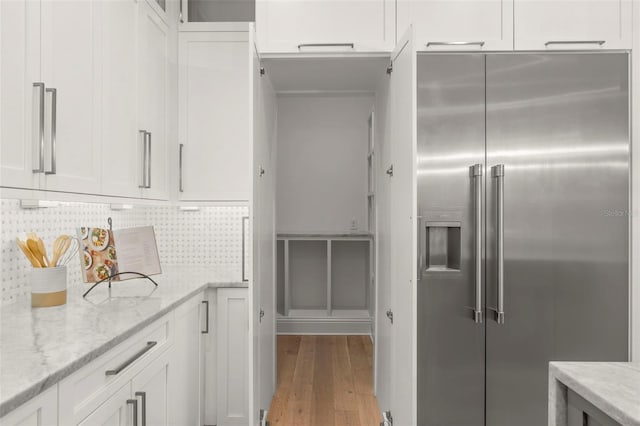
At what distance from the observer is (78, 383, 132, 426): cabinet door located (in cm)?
112

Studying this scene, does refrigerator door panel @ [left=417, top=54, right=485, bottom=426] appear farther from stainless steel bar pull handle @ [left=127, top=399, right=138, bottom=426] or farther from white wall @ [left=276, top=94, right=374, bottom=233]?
white wall @ [left=276, top=94, right=374, bottom=233]

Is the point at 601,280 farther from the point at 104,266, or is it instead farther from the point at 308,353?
the point at 104,266

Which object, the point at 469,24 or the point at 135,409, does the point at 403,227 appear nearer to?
the point at 469,24

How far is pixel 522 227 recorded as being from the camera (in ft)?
6.68

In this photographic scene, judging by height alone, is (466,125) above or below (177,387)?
above

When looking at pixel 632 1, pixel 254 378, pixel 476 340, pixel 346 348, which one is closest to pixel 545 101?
pixel 632 1

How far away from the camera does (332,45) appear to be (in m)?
2.06

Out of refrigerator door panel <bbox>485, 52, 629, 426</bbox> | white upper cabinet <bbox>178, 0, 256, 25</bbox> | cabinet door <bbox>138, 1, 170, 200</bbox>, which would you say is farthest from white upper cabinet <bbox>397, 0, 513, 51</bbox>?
cabinet door <bbox>138, 1, 170, 200</bbox>

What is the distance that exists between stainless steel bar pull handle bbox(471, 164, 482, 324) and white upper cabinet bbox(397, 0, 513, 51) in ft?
2.20

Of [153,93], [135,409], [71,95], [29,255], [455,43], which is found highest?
[455,43]

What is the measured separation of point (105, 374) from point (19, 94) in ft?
2.99

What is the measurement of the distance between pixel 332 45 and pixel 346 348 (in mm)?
2640

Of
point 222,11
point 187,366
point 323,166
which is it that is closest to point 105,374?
point 187,366

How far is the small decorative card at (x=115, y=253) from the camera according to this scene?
5.74ft
